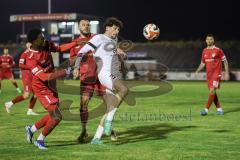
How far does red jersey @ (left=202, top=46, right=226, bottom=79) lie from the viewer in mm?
16094

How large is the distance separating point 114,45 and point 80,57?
29.7 inches

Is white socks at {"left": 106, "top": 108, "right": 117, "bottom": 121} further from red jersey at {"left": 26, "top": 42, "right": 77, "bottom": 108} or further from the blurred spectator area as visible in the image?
the blurred spectator area

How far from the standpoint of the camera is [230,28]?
72.2 meters

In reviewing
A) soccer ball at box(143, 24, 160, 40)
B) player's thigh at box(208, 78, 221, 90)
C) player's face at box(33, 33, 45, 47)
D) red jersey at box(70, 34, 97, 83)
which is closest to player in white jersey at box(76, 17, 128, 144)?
red jersey at box(70, 34, 97, 83)

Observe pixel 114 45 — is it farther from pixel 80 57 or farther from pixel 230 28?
pixel 230 28

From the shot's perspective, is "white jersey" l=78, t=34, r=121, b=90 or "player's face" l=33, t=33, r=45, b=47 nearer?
"player's face" l=33, t=33, r=45, b=47

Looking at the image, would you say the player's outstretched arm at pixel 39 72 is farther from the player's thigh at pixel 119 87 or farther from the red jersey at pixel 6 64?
the red jersey at pixel 6 64

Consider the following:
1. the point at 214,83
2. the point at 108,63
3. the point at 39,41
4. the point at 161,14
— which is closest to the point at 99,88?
the point at 108,63

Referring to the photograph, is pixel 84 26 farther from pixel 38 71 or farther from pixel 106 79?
pixel 38 71

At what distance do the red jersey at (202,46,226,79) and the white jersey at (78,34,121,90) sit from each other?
6.89 metres

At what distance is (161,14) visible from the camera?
7856cm

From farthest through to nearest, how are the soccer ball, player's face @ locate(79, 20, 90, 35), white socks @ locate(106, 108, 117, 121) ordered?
the soccer ball < player's face @ locate(79, 20, 90, 35) < white socks @ locate(106, 108, 117, 121)

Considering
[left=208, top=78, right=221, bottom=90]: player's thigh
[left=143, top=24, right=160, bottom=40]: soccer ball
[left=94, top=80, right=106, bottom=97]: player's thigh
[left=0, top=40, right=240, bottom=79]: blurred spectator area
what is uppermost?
[left=143, top=24, right=160, bottom=40]: soccer ball

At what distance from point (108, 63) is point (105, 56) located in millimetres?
150
